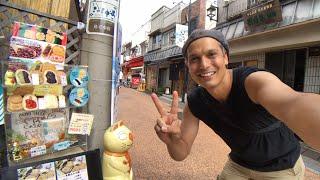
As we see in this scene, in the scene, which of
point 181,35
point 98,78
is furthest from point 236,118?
point 181,35

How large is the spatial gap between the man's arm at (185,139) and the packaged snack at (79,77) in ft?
3.30

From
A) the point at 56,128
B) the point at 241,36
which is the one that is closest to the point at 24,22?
the point at 56,128

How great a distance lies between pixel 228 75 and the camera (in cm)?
232

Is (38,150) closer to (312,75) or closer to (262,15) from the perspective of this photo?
(312,75)

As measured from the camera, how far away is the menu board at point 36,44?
8.58ft

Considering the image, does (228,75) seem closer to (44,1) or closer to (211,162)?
(44,1)

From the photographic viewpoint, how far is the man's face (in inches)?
89.4

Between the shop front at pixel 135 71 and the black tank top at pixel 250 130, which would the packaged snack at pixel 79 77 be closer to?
the black tank top at pixel 250 130

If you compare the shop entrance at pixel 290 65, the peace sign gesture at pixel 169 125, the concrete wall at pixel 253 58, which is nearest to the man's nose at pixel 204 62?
the peace sign gesture at pixel 169 125

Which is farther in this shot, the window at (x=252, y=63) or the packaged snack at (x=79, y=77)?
the window at (x=252, y=63)

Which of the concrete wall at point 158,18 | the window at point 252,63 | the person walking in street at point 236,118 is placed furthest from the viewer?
the concrete wall at point 158,18

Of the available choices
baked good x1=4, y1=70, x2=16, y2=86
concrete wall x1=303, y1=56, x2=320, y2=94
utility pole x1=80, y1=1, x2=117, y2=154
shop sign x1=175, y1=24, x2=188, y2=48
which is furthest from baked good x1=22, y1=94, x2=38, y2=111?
shop sign x1=175, y1=24, x2=188, y2=48

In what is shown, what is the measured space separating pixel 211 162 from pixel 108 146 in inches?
141

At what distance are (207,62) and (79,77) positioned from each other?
4.38 ft
